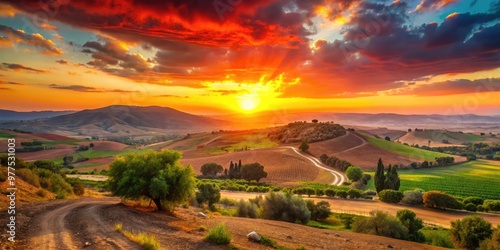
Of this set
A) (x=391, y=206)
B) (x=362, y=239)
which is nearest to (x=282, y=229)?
(x=362, y=239)

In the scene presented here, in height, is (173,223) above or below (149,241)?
below

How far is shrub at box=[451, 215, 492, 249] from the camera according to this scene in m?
37.7

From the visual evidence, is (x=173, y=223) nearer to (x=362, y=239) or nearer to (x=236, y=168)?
(x=362, y=239)

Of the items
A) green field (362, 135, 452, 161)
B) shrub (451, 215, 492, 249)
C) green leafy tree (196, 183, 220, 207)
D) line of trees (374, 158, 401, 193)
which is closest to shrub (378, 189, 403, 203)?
line of trees (374, 158, 401, 193)

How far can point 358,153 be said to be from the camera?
510 feet

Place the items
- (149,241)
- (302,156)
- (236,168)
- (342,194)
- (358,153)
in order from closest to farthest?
(149,241)
(342,194)
(236,168)
(302,156)
(358,153)

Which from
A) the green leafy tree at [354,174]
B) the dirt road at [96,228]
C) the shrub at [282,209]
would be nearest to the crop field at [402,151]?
the green leafy tree at [354,174]

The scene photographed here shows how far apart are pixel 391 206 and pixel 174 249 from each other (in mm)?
64117

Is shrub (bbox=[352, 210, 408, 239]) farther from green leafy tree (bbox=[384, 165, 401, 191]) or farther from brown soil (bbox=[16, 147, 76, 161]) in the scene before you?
brown soil (bbox=[16, 147, 76, 161])

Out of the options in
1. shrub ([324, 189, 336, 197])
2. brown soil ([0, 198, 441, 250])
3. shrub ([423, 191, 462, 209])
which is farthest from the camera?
shrub ([324, 189, 336, 197])

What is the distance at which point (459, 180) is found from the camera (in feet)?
373

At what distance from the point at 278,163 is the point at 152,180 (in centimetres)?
10639

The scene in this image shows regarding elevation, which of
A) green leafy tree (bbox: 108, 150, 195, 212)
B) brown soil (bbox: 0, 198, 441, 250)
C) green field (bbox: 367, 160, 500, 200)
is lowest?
green field (bbox: 367, 160, 500, 200)

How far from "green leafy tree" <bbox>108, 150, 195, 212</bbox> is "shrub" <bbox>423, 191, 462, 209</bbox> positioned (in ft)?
202
